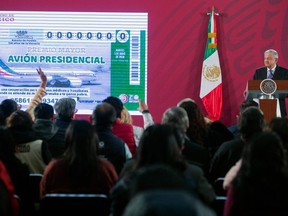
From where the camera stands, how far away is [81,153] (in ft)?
10.2

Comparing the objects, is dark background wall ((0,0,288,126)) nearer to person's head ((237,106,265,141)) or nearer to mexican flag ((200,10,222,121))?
mexican flag ((200,10,222,121))

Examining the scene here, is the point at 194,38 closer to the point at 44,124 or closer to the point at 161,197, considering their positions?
the point at 44,124

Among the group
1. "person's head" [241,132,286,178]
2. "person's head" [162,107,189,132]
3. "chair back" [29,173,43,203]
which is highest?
"person's head" [162,107,189,132]

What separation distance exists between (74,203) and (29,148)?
0.98m

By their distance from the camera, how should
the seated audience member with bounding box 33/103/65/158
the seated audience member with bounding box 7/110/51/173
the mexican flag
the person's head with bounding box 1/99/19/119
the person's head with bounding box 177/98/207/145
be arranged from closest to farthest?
the seated audience member with bounding box 7/110/51/173, the person's head with bounding box 177/98/207/145, the seated audience member with bounding box 33/103/65/158, the person's head with bounding box 1/99/19/119, the mexican flag

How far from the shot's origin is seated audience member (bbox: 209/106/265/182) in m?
3.63

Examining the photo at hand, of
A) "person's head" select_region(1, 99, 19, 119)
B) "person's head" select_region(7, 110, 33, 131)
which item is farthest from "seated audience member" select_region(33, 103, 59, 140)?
"person's head" select_region(7, 110, 33, 131)

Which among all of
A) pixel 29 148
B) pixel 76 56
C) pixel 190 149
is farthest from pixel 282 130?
pixel 76 56

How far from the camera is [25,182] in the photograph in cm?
346

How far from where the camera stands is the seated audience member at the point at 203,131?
14.0 feet

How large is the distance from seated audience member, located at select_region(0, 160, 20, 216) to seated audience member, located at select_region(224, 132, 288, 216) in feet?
3.62

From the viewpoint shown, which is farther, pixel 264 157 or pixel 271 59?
pixel 271 59

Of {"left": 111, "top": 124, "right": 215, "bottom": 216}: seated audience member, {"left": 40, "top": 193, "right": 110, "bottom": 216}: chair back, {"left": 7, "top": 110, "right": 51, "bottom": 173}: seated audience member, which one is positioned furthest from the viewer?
{"left": 7, "top": 110, "right": 51, "bottom": 173}: seated audience member

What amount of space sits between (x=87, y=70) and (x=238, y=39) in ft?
7.07
